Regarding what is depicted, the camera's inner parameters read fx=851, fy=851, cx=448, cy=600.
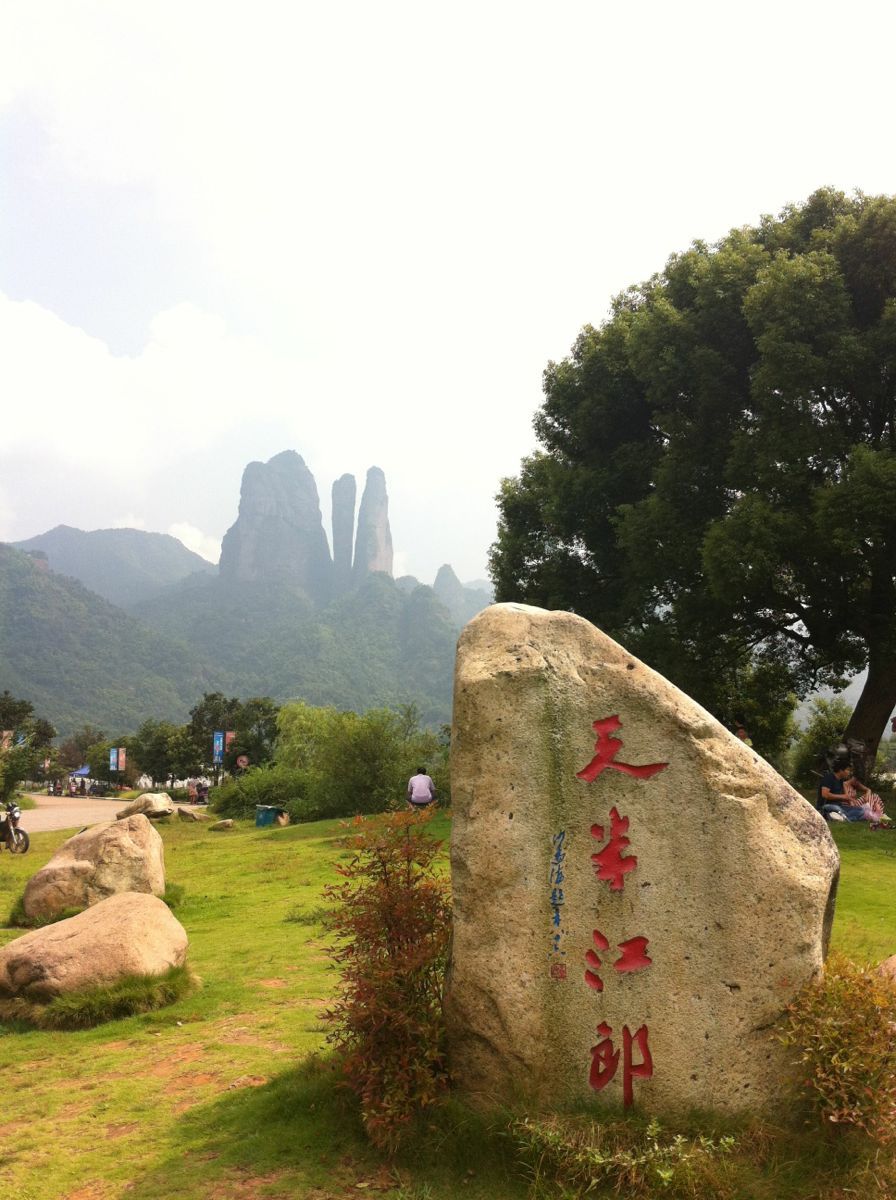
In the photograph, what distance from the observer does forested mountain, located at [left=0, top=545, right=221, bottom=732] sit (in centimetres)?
10919

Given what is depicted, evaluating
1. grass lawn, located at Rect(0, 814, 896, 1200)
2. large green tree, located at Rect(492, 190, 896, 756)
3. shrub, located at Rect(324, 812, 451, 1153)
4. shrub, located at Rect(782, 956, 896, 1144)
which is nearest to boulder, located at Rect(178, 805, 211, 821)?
large green tree, located at Rect(492, 190, 896, 756)

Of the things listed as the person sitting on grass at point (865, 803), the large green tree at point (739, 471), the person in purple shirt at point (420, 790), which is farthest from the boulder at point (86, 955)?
the person sitting on grass at point (865, 803)

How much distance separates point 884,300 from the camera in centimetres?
1542

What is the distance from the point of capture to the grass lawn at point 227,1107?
4395 millimetres

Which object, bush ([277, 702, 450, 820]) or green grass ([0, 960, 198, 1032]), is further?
bush ([277, 702, 450, 820])

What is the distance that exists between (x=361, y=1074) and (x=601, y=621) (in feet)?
49.8

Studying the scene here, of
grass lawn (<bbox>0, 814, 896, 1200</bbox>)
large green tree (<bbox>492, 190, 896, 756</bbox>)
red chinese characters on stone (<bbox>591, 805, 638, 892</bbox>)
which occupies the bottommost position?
grass lawn (<bbox>0, 814, 896, 1200</bbox>)

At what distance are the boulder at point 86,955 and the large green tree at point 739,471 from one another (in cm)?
1101

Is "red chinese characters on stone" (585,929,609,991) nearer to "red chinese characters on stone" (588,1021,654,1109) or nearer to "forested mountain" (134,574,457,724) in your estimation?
"red chinese characters on stone" (588,1021,654,1109)

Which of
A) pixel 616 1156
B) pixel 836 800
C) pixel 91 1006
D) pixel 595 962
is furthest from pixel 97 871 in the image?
pixel 836 800

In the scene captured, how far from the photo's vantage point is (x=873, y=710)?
17641 millimetres

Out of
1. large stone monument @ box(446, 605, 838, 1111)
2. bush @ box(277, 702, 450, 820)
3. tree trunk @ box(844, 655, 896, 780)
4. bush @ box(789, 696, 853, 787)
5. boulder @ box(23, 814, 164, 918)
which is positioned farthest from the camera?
bush @ box(789, 696, 853, 787)

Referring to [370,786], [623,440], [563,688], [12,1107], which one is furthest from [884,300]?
[12,1107]

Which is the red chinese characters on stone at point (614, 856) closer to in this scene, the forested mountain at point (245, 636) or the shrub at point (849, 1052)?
the shrub at point (849, 1052)
